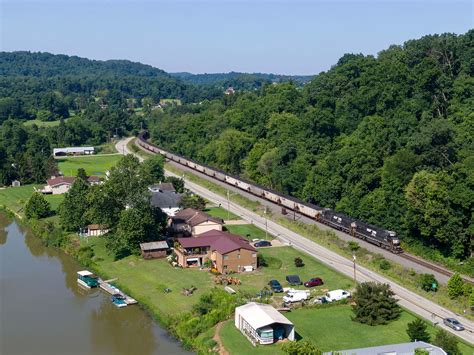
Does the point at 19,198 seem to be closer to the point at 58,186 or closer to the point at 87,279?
the point at 58,186

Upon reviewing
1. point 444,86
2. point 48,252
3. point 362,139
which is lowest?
point 48,252

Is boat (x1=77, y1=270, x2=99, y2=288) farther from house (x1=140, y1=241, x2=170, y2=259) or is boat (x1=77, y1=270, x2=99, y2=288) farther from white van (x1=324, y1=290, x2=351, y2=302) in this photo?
white van (x1=324, y1=290, x2=351, y2=302)

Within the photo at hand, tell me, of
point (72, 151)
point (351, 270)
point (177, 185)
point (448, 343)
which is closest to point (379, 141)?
point (351, 270)

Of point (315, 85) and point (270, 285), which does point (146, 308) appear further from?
point (315, 85)

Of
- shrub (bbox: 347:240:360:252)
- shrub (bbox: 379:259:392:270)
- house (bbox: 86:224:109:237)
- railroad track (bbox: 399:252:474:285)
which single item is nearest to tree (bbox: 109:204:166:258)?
house (bbox: 86:224:109:237)

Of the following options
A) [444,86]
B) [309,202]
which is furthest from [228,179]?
[444,86]

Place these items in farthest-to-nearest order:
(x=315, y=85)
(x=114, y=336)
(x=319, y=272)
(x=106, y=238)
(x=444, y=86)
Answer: (x=315, y=85)
(x=444, y=86)
(x=106, y=238)
(x=319, y=272)
(x=114, y=336)
